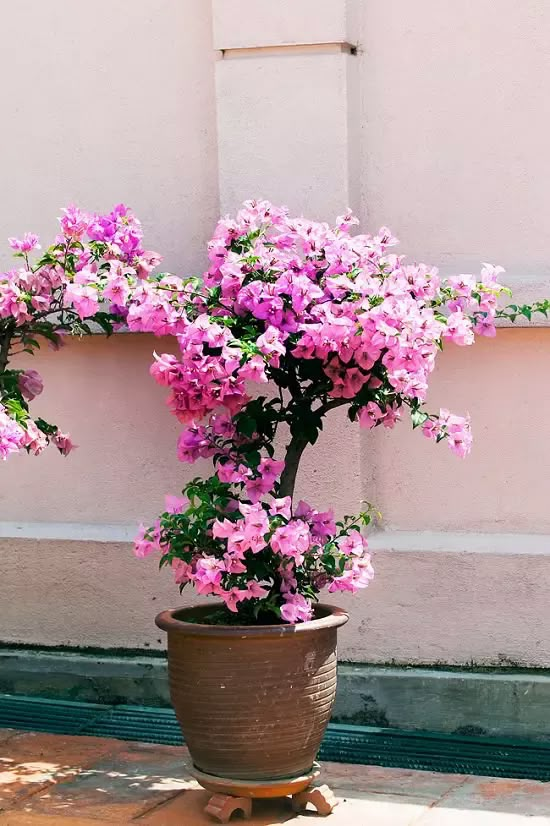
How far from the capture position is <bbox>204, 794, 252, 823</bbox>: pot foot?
3807mm

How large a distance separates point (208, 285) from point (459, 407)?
48.5 inches

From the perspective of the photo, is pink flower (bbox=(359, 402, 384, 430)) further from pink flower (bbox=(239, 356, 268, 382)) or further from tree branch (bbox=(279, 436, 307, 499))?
pink flower (bbox=(239, 356, 268, 382))

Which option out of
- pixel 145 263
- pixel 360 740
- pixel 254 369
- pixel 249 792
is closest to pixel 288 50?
pixel 145 263

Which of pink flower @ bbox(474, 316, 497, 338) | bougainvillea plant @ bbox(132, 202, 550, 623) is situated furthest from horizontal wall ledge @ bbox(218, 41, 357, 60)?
pink flower @ bbox(474, 316, 497, 338)

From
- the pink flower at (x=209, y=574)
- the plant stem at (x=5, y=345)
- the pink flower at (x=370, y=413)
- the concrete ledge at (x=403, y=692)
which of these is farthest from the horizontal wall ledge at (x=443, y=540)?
the pink flower at (x=209, y=574)

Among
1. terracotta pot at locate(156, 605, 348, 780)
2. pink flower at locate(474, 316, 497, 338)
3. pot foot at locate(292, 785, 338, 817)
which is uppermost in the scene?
pink flower at locate(474, 316, 497, 338)

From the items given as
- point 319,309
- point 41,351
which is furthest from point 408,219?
point 41,351

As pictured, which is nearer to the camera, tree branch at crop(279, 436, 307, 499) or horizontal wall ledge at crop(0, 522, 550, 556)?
tree branch at crop(279, 436, 307, 499)

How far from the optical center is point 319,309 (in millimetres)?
3672

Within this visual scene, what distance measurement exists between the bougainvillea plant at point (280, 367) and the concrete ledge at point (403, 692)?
3.11 ft

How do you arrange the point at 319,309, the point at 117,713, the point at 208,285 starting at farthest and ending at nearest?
the point at 117,713 < the point at 208,285 < the point at 319,309

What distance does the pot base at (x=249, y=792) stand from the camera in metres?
3.80

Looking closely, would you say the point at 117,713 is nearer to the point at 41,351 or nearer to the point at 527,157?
the point at 41,351

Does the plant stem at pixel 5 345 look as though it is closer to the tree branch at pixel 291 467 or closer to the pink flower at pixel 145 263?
the pink flower at pixel 145 263
